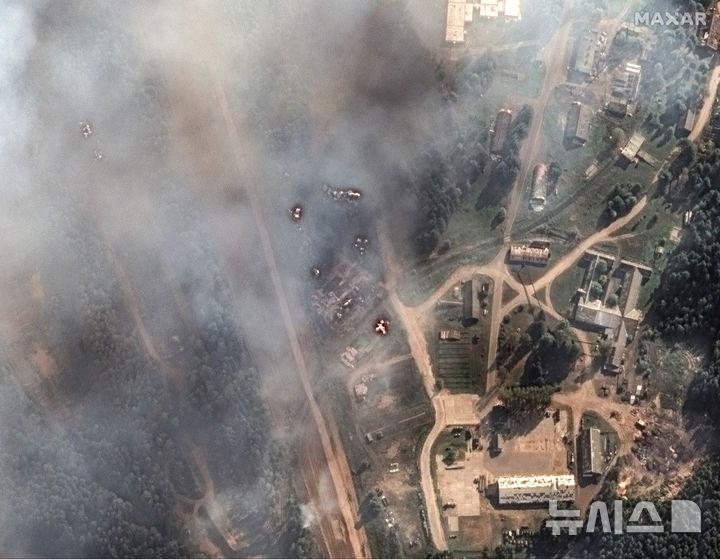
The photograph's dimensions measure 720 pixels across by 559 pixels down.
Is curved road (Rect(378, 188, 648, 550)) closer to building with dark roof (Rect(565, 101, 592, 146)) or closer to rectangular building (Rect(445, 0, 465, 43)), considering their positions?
building with dark roof (Rect(565, 101, 592, 146))

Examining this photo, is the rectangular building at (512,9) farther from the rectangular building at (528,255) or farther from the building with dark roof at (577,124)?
the rectangular building at (528,255)

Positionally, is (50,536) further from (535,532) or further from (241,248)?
(535,532)

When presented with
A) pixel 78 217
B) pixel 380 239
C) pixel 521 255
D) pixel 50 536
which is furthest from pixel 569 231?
pixel 50 536

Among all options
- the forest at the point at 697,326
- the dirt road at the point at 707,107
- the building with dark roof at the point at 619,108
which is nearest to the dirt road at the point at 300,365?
the forest at the point at 697,326

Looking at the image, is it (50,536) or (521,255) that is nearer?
(50,536)

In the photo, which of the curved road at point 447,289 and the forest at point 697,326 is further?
the curved road at point 447,289
